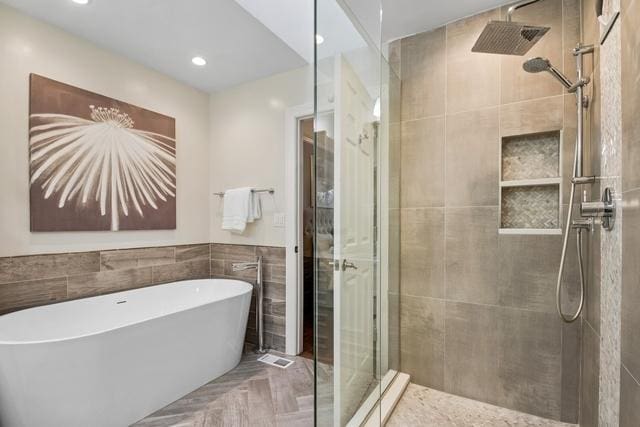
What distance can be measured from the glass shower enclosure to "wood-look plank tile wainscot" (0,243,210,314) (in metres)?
1.96

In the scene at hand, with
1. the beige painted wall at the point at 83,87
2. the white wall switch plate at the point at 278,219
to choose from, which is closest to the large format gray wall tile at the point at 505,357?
the white wall switch plate at the point at 278,219

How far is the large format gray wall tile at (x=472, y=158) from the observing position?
1811 mm

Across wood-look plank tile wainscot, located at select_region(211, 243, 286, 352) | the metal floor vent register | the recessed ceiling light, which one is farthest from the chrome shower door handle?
the recessed ceiling light

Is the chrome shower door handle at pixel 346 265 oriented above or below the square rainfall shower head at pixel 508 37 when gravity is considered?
below

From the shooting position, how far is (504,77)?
1781 millimetres

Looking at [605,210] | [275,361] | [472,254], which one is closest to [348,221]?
[472,254]

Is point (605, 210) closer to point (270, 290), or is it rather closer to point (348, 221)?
point (348, 221)

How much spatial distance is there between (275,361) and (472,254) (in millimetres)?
1766

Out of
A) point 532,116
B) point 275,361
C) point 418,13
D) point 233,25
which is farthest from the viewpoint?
point 275,361

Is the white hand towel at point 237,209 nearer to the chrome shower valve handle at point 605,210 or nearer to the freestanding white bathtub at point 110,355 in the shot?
the freestanding white bathtub at point 110,355

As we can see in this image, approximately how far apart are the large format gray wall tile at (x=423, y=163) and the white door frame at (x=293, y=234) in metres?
0.96

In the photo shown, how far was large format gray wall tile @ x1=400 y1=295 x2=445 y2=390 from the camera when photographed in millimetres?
1985

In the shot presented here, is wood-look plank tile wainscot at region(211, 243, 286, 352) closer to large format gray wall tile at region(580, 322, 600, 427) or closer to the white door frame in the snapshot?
the white door frame

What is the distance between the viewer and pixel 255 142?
2.92 meters
